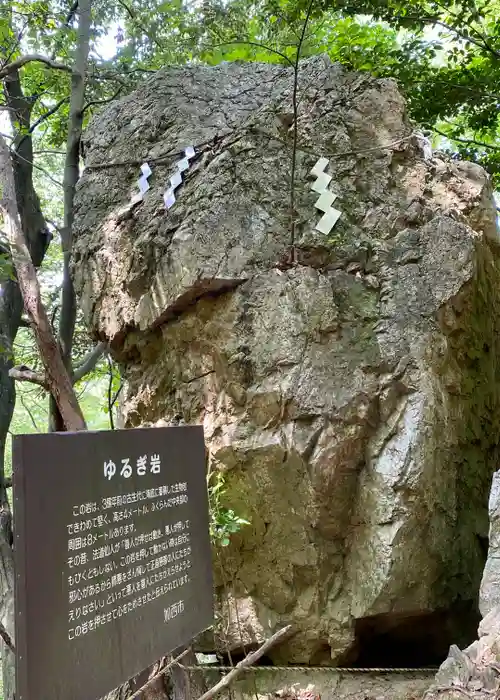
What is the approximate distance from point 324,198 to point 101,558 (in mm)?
3419

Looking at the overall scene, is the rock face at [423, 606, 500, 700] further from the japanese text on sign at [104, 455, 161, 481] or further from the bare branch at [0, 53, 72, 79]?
the bare branch at [0, 53, 72, 79]

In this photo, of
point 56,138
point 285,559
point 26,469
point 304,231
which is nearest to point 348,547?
point 285,559

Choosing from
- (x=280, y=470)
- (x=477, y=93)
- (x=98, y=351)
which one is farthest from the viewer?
(x=98, y=351)

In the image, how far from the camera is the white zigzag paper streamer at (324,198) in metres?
4.58

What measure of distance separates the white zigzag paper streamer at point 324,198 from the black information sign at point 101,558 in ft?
8.02

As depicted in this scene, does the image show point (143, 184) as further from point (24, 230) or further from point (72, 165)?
point (24, 230)

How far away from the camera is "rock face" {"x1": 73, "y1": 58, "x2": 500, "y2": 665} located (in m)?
4.03

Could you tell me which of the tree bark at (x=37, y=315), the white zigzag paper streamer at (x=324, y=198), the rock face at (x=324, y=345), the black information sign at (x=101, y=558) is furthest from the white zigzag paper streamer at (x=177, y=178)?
the black information sign at (x=101, y=558)

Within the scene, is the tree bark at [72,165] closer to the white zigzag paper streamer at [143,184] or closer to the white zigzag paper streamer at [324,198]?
the white zigzag paper streamer at [143,184]

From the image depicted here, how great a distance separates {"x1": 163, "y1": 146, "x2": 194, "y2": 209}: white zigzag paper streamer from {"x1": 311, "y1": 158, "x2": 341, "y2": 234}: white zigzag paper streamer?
109cm

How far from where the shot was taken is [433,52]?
6.36 metres

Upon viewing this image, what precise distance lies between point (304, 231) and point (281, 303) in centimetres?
71

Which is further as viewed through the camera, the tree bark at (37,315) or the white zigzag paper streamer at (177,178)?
the white zigzag paper streamer at (177,178)

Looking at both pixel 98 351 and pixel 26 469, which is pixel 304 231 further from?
pixel 98 351
